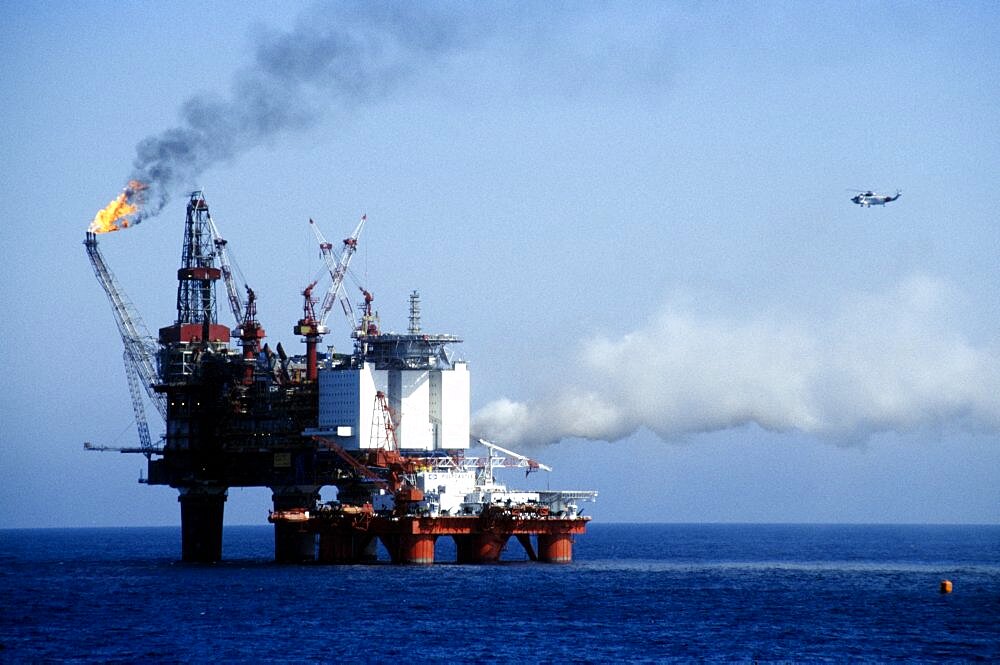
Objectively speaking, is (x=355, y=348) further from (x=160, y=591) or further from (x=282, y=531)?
(x=160, y=591)

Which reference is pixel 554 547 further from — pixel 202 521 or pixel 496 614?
pixel 496 614

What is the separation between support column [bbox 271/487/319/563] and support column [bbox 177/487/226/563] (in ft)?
17.8

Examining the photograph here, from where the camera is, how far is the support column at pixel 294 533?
11975 cm

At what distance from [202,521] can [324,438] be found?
56.4ft

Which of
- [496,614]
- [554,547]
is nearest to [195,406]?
[554,547]

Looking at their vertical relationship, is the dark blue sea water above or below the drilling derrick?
below

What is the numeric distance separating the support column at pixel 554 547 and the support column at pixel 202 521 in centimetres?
Answer: 2583

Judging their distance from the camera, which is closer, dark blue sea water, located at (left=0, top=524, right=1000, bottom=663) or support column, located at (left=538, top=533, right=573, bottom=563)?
dark blue sea water, located at (left=0, top=524, right=1000, bottom=663)

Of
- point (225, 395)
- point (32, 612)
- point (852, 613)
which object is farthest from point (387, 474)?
point (852, 613)

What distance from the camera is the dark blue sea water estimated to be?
70000 mm

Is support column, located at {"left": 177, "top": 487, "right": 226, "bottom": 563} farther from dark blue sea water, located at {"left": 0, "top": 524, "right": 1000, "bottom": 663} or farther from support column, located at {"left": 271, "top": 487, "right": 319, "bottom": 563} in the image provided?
dark blue sea water, located at {"left": 0, "top": 524, "right": 1000, "bottom": 663}

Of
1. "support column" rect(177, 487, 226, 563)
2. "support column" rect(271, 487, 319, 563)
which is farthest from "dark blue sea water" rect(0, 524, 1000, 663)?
"support column" rect(177, 487, 226, 563)

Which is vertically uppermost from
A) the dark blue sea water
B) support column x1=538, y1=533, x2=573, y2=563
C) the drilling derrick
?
the drilling derrick

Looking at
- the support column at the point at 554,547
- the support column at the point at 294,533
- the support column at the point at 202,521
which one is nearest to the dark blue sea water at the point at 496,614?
the support column at the point at 554,547
